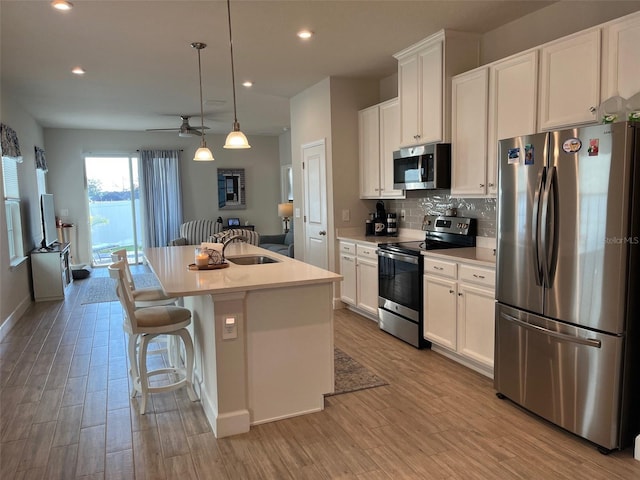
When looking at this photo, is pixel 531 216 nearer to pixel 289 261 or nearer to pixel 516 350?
pixel 516 350

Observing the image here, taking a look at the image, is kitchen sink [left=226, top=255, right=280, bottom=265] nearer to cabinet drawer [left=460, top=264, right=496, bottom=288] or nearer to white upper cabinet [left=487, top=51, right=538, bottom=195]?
cabinet drawer [left=460, top=264, right=496, bottom=288]

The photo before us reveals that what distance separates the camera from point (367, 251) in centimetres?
482

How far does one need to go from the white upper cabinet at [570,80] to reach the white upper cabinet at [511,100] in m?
0.08

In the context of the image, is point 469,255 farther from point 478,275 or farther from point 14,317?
point 14,317

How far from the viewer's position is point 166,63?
4.64 meters

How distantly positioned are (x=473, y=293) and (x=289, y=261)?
55.9 inches

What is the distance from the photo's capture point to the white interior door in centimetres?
562

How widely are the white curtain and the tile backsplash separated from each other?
18.5 ft

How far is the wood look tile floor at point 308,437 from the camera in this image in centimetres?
232

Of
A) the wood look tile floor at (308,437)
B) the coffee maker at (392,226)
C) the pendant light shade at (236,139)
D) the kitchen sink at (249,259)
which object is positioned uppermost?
the pendant light shade at (236,139)

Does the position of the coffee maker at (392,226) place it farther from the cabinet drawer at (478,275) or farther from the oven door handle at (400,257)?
the cabinet drawer at (478,275)

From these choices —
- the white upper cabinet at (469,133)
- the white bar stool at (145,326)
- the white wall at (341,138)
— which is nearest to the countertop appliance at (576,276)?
the white upper cabinet at (469,133)

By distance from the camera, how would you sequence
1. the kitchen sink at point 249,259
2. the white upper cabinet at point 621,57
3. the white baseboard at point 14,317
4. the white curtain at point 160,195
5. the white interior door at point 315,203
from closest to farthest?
the white upper cabinet at point 621,57, the kitchen sink at point 249,259, the white baseboard at point 14,317, the white interior door at point 315,203, the white curtain at point 160,195

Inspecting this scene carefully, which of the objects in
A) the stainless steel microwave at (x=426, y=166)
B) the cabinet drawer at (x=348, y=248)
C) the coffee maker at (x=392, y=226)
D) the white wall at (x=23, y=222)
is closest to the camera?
the stainless steel microwave at (x=426, y=166)
